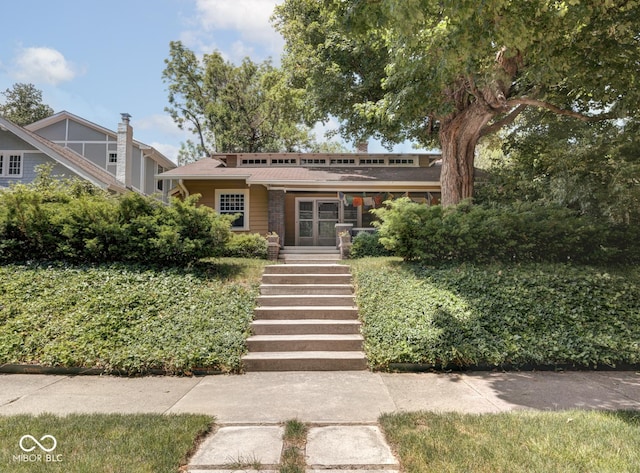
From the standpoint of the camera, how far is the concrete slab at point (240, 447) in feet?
9.46

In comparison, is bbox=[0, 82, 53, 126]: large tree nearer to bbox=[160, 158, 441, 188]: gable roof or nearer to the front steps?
bbox=[160, 158, 441, 188]: gable roof

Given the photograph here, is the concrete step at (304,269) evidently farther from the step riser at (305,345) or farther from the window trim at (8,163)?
the window trim at (8,163)

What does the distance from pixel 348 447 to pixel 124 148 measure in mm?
19358

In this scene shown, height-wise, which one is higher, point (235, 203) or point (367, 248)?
point (235, 203)

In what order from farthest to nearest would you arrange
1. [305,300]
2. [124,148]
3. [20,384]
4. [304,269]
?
[124,148] → [304,269] → [305,300] → [20,384]

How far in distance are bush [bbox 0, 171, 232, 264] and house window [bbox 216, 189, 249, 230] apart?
623 cm

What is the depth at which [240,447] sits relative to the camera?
3.12 metres

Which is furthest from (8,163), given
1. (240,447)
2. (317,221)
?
(240,447)

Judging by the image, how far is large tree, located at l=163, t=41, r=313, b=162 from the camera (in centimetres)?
2811

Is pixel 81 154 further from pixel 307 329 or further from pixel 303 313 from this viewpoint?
pixel 307 329

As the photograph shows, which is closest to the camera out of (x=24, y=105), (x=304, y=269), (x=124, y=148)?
(x=304, y=269)

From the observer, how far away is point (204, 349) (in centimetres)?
549

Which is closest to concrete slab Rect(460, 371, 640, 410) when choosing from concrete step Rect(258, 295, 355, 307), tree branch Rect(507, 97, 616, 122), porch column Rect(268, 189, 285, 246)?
concrete step Rect(258, 295, 355, 307)

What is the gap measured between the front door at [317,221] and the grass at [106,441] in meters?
11.5
